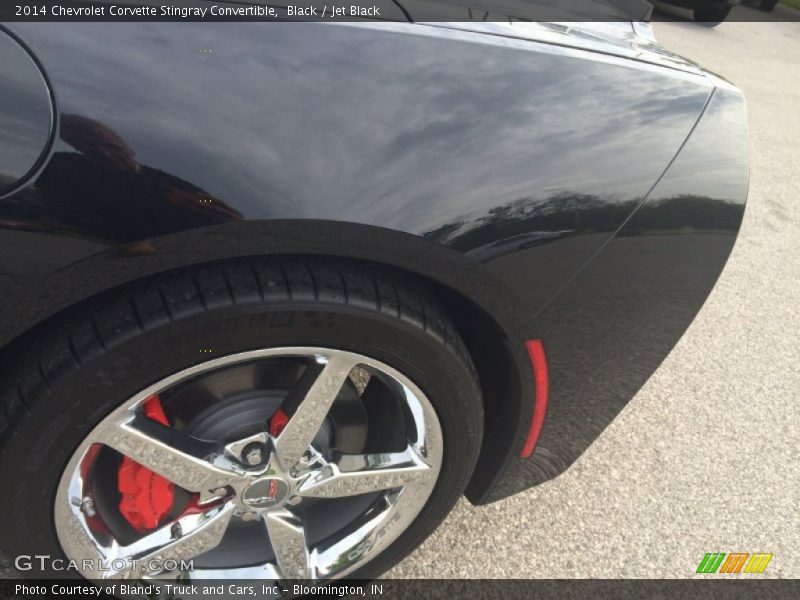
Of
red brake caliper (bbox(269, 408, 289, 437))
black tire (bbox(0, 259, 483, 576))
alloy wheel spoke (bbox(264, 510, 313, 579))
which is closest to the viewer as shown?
black tire (bbox(0, 259, 483, 576))

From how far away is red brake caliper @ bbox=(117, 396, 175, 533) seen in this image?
1.37 meters

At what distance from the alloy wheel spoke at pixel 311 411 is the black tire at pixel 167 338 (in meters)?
0.07

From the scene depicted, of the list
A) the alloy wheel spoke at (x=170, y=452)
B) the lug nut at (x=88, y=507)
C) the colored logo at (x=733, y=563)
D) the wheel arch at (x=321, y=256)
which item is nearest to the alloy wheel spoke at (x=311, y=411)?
the alloy wheel spoke at (x=170, y=452)

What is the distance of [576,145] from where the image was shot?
4.17 feet

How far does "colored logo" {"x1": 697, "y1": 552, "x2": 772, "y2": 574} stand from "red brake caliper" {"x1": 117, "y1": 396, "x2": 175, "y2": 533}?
1535 millimetres

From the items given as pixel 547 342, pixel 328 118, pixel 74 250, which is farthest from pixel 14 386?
pixel 547 342

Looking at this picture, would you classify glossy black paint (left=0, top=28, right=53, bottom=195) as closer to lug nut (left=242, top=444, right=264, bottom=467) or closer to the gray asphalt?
lug nut (left=242, top=444, right=264, bottom=467)

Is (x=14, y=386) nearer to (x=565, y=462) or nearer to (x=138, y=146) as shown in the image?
(x=138, y=146)

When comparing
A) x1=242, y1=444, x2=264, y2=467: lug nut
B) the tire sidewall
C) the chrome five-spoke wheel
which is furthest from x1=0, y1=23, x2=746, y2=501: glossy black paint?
x1=242, y1=444, x2=264, y2=467: lug nut

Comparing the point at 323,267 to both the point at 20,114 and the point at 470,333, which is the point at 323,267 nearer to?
the point at 470,333

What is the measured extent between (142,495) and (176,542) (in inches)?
5.4

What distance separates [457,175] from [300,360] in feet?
1.56

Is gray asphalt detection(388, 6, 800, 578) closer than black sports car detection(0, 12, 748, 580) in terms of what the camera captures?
No

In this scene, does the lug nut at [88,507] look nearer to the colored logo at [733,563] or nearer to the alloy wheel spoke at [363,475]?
the alloy wheel spoke at [363,475]
